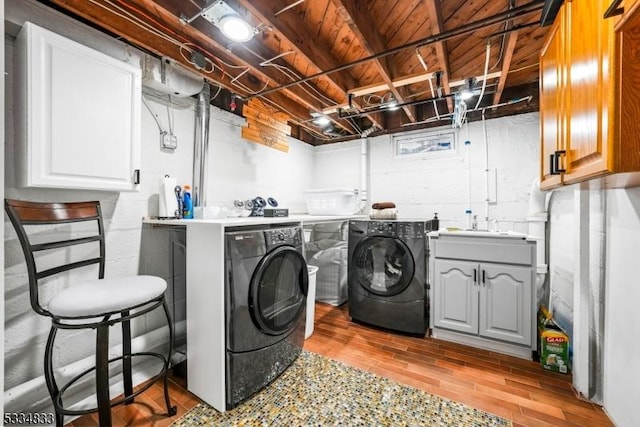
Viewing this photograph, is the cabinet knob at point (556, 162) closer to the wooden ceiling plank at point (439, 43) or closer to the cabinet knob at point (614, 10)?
the cabinet knob at point (614, 10)

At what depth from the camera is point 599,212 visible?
62.7 inches

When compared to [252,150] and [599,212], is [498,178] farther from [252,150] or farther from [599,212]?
[252,150]

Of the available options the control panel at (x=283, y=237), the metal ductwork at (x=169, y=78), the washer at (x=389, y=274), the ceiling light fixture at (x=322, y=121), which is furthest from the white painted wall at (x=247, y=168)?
the washer at (x=389, y=274)

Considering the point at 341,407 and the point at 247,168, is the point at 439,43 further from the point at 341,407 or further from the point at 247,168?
the point at 341,407

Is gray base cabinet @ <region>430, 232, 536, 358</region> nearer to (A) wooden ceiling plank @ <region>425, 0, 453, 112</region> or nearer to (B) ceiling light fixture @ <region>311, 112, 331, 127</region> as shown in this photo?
(A) wooden ceiling plank @ <region>425, 0, 453, 112</region>

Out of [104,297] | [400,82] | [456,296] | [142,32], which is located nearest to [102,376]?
[104,297]

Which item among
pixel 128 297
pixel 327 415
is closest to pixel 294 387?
pixel 327 415

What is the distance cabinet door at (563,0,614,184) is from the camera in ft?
2.88

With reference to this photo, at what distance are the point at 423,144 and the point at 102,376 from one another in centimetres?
345

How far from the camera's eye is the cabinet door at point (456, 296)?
222 cm

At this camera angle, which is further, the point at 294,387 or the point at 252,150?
the point at 252,150

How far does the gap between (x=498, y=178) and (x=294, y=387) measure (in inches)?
111

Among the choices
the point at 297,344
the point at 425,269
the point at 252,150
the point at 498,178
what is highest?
the point at 252,150

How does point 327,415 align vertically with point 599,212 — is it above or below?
below
